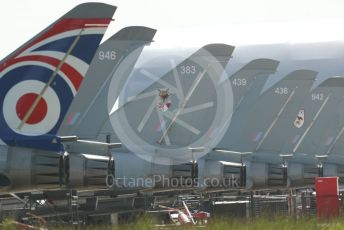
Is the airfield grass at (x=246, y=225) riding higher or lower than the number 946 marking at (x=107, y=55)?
lower

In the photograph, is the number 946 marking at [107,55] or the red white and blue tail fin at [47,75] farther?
the number 946 marking at [107,55]

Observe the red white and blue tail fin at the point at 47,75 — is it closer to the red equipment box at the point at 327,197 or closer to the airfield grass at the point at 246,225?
the airfield grass at the point at 246,225

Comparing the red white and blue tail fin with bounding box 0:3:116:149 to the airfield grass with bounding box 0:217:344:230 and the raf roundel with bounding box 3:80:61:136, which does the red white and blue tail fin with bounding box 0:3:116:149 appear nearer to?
the raf roundel with bounding box 3:80:61:136

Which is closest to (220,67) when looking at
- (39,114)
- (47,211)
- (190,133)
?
(190,133)

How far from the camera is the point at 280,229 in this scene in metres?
11.4

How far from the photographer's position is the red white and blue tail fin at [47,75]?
47.9ft

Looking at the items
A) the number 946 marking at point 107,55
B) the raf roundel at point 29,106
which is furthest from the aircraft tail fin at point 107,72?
the raf roundel at point 29,106

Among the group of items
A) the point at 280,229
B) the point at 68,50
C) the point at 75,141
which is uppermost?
the point at 68,50

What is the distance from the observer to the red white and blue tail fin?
1459cm

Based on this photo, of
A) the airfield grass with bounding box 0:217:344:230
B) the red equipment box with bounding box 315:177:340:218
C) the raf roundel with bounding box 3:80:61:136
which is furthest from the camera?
the red equipment box with bounding box 315:177:340:218

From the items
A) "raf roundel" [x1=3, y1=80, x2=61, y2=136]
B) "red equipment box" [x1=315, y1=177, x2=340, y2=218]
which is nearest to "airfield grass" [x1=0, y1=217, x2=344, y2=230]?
"raf roundel" [x1=3, y1=80, x2=61, y2=136]

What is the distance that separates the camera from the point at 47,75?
587 inches

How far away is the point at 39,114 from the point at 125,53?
4752 millimetres

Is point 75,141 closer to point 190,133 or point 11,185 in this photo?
point 11,185
